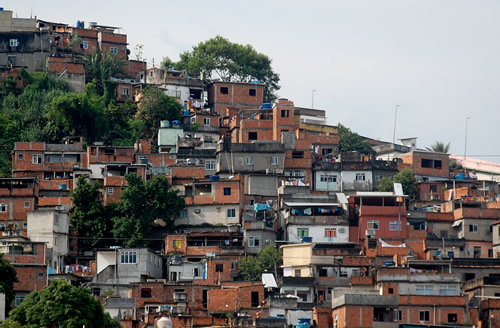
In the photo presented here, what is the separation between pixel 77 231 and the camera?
220 ft

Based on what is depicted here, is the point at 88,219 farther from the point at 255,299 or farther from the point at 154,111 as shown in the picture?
the point at 154,111

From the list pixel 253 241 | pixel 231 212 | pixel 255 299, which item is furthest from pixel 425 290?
pixel 231 212

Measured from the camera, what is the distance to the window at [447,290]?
57.8m

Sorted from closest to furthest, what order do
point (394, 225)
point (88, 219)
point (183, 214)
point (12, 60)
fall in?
point (88, 219), point (394, 225), point (183, 214), point (12, 60)

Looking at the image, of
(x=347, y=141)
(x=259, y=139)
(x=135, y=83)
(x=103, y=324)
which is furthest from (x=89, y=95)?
(x=103, y=324)

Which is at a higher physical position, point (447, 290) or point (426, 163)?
point (426, 163)

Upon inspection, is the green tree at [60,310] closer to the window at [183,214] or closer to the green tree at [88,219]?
the green tree at [88,219]

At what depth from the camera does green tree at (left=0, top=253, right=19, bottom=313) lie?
54.8 m

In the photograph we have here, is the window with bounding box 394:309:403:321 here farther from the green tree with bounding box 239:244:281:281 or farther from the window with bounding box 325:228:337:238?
the window with bounding box 325:228:337:238

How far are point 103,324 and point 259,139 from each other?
28.4 m

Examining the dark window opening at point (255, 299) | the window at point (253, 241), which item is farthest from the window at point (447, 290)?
the window at point (253, 241)

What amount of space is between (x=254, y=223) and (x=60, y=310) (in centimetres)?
1795

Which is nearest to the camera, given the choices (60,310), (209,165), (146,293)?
(60,310)

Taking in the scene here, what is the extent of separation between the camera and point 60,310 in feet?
169
